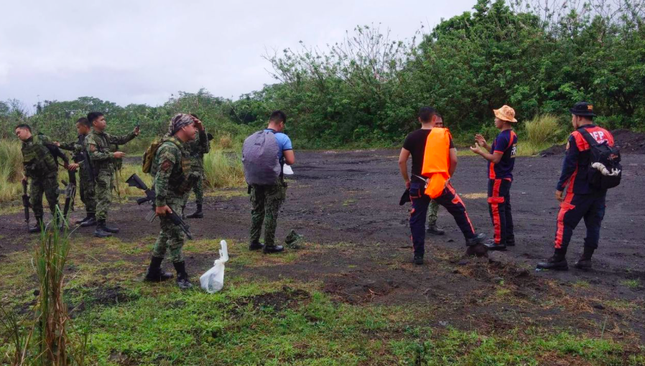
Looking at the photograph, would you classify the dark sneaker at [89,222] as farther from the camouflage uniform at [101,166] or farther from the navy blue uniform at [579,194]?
the navy blue uniform at [579,194]

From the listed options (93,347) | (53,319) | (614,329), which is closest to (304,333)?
(93,347)

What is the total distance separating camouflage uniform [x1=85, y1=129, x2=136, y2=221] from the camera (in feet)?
27.0

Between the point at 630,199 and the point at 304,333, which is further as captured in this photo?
the point at 630,199

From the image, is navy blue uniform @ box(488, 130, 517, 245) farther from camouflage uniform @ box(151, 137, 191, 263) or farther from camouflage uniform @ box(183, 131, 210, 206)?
camouflage uniform @ box(183, 131, 210, 206)

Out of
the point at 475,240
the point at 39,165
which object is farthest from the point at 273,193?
the point at 39,165

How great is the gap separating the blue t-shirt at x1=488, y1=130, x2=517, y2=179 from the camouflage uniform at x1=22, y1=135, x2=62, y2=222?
6.44 metres

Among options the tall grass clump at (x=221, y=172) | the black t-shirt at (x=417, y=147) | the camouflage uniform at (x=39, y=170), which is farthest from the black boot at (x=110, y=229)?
the tall grass clump at (x=221, y=172)

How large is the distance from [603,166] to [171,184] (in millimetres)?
4312

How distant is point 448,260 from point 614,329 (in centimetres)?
231

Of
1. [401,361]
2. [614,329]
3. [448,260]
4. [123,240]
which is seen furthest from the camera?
[123,240]

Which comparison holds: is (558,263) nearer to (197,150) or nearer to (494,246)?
(494,246)

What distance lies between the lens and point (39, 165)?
866cm

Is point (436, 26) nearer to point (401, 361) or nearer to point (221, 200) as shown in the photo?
point (221, 200)

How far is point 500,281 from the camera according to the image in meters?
5.59
